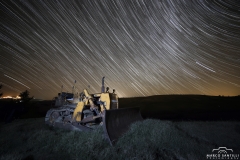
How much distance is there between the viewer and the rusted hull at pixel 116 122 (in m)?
7.00

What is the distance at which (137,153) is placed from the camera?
17.8ft

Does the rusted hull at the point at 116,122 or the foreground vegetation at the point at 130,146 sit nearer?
the foreground vegetation at the point at 130,146

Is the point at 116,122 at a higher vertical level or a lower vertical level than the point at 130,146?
higher

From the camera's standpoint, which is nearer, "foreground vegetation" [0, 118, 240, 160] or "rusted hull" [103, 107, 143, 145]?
"foreground vegetation" [0, 118, 240, 160]

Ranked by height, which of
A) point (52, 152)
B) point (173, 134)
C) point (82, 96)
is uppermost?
point (82, 96)

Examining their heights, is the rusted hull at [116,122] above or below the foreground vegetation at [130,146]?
above

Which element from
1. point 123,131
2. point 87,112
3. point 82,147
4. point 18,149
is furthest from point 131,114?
point 18,149

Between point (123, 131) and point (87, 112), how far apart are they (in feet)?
9.52

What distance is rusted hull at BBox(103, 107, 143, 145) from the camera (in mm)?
7002

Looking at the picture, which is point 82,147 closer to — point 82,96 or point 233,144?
point 82,96

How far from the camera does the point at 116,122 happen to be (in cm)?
814

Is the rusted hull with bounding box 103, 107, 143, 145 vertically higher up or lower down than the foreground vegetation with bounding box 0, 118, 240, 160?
higher up

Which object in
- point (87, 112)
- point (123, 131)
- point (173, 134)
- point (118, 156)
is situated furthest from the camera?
point (87, 112)

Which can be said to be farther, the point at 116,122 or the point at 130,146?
the point at 116,122
